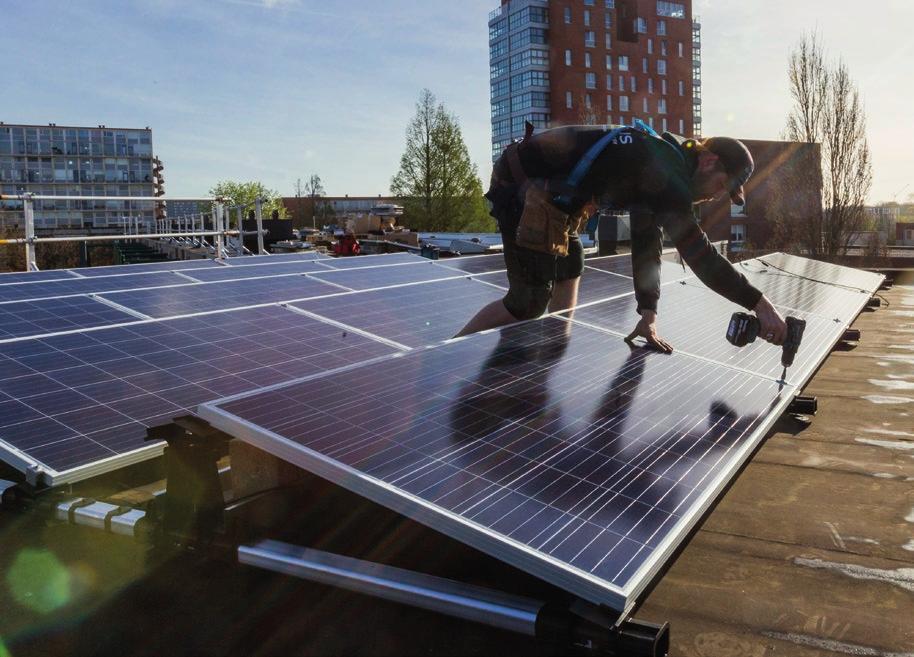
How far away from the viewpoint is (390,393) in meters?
3.04

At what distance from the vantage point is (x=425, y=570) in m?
2.72

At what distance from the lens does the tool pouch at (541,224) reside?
4523mm

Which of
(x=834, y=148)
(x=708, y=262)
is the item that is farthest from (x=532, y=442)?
(x=834, y=148)

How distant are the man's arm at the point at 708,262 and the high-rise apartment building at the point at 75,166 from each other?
363 ft

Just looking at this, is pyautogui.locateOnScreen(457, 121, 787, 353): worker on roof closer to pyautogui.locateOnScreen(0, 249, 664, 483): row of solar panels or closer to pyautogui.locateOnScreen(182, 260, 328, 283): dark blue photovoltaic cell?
pyautogui.locateOnScreen(0, 249, 664, 483): row of solar panels

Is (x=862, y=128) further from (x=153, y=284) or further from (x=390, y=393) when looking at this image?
(x=390, y=393)

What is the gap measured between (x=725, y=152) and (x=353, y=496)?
2.68m

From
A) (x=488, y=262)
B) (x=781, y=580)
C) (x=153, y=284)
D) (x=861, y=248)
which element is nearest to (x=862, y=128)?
(x=861, y=248)

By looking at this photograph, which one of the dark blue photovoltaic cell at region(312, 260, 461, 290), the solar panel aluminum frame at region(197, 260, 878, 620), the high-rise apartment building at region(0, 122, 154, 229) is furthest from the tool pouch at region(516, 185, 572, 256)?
the high-rise apartment building at region(0, 122, 154, 229)

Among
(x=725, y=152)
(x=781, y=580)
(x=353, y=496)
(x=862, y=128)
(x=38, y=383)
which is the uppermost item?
(x=862, y=128)

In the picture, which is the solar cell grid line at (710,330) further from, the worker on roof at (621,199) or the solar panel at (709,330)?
the worker on roof at (621,199)

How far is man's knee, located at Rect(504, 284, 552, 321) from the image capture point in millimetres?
4832

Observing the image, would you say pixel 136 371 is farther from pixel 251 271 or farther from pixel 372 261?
pixel 372 261

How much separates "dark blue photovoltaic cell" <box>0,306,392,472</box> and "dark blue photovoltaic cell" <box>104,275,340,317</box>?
595 mm
